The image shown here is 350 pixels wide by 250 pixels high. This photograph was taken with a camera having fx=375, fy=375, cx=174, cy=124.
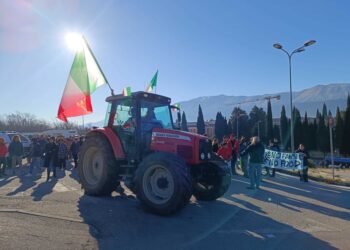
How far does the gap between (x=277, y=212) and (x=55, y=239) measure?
16.2ft

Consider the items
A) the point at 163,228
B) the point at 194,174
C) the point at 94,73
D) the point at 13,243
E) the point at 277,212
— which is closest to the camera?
the point at 13,243

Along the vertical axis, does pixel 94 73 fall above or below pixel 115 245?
above

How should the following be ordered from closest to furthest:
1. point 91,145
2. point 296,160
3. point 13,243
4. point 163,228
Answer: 1. point 13,243
2. point 163,228
3. point 91,145
4. point 296,160

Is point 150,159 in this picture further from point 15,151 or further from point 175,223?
point 15,151

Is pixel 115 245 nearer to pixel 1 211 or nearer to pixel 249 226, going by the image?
pixel 249 226

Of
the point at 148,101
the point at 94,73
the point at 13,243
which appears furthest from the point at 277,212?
the point at 94,73

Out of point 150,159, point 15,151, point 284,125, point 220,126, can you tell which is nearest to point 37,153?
point 15,151

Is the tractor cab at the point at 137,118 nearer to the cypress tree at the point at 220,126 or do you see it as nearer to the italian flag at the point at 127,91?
the italian flag at the point at 127,91

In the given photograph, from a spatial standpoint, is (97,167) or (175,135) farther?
(97,167)

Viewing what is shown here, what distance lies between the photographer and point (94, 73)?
11758mm

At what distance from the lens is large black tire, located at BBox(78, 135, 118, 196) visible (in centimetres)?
959

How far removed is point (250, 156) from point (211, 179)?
3028mm

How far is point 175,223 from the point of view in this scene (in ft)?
23.8

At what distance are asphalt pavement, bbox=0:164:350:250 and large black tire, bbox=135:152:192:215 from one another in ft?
0.87
